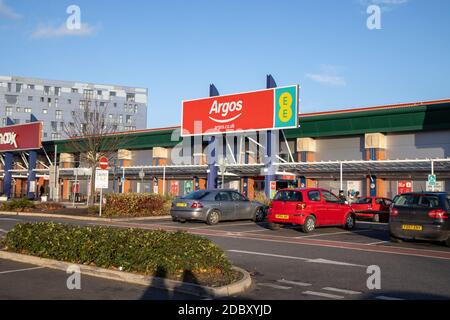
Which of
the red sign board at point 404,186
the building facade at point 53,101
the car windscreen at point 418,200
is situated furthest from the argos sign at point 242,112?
the building facade at point 53,101

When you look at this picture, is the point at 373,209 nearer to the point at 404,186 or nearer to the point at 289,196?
the point at 404,186

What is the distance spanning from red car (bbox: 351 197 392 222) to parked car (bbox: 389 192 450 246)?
403 inches

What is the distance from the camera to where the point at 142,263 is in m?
9.09

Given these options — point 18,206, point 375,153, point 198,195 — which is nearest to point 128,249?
point 198,195

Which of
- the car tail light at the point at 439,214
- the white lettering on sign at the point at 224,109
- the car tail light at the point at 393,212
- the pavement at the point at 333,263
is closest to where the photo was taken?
the pavement at the point at 333,263

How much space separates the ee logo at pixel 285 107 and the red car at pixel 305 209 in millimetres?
14524

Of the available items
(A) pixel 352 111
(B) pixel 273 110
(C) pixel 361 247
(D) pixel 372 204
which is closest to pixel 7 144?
(B) pixel 273 110

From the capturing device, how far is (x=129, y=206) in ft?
82.4

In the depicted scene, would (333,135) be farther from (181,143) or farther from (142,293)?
(142,293)

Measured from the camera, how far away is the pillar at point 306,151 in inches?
1534

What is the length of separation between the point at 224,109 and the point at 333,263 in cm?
2663

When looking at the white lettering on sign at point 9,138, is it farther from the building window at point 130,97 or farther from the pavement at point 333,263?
the building window at point 130,97

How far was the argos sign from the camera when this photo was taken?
108 ft
